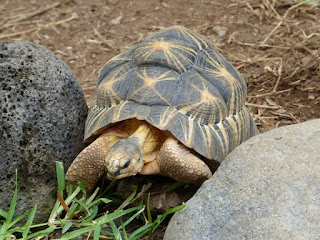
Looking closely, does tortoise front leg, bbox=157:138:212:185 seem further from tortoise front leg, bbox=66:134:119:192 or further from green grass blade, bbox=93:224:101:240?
green grass blade, bbox=93:224:101:240

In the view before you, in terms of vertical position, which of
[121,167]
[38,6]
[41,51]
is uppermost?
[41,51]

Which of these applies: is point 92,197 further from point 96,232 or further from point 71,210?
point 96,232

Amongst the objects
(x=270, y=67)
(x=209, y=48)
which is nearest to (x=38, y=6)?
(x=270, y=67)

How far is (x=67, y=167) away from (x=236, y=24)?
2.73 metres

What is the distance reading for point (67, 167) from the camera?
2719 millimetres

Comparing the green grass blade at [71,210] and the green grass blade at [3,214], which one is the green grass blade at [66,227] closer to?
the green grass blade at [71,210]

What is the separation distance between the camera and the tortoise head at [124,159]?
230 cm

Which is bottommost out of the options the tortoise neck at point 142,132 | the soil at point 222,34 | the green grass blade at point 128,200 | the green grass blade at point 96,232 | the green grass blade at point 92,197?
the soil at point 222,34

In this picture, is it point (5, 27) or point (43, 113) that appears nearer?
point (43, 113)

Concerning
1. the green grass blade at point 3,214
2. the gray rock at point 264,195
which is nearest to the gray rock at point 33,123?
the green grass blade at point 3,214

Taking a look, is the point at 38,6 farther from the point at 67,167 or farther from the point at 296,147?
the point at 296,147

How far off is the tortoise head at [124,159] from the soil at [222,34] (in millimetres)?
1451

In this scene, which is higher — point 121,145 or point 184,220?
point 121,145

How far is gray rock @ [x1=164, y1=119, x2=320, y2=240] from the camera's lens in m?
1.90
